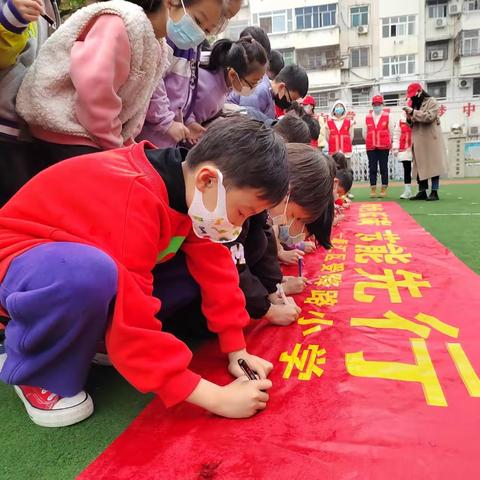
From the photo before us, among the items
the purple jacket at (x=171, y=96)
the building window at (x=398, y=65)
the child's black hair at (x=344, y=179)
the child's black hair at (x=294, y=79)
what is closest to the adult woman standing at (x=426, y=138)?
the child's black hair at (x=344, y=179)

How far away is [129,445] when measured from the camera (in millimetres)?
947

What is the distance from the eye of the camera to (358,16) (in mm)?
18875

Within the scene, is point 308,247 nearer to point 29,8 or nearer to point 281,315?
point 281,315

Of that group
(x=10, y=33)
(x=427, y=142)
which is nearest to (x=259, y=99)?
(x=10, y=33)

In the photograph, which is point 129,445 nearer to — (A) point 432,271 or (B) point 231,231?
(B) point 231,231

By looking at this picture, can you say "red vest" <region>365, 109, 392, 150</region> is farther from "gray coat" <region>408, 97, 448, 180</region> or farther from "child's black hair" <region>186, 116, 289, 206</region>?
"child's black hair" <region>186, 116, 289, 206</region>

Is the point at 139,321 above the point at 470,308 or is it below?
above

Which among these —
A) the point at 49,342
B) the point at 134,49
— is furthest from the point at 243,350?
the point at 134,49

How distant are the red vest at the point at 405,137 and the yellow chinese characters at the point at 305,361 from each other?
5195 millimetres

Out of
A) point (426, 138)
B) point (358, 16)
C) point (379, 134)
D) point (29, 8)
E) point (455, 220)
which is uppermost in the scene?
point (358, 16)

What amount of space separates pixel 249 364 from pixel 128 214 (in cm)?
54

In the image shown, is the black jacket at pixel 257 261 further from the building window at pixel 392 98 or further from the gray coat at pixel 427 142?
the building window at pixel 392 98

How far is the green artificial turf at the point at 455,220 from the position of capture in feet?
8.87

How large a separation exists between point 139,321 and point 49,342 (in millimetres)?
213
